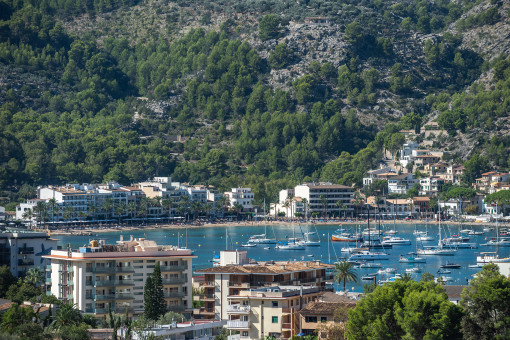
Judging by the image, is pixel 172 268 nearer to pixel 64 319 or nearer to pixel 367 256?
pixel 64 319

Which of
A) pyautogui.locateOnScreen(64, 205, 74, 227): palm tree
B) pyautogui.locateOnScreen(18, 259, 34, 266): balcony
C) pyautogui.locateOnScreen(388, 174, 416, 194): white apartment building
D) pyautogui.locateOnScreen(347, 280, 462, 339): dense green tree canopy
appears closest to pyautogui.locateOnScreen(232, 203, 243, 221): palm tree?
pyautogui.locateOnScreen(388, 174, 416, 194): white apartment building

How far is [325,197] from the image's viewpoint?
169m

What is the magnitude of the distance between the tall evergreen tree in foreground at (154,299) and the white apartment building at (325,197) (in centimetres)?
11722

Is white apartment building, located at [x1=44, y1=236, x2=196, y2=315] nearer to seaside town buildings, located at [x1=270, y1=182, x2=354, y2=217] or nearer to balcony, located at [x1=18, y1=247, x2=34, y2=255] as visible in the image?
balcony, located at [x1=18, y1=247, x2=34, y2=255]

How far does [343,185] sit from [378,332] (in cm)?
13426

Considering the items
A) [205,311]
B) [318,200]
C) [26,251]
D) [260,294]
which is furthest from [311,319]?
[318,200]

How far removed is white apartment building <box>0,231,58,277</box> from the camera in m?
64.2

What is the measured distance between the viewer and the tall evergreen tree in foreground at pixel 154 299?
50.7m

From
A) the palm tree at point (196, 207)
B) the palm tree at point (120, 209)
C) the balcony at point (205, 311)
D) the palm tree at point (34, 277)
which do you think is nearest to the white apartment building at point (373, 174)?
the palm tree at point (196, 207)

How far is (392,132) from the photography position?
7736 inches

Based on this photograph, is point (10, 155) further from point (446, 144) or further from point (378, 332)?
point (378, 332)

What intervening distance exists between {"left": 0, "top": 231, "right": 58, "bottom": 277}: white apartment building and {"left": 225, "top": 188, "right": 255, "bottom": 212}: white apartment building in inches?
4297

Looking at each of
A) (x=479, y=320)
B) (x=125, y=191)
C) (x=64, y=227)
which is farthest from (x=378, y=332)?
(x=125, y=191)

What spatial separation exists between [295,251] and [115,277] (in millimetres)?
68785
